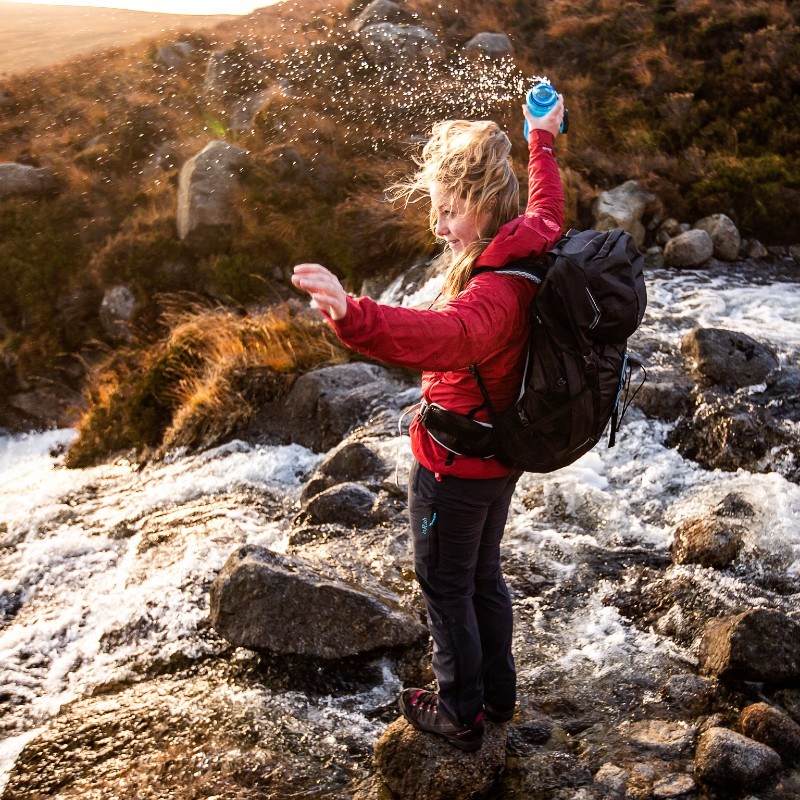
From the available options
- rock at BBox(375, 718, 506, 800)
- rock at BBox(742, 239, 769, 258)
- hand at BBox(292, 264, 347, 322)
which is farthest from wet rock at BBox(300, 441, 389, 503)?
Result: rock at BBox(742, 239, 769, 258)

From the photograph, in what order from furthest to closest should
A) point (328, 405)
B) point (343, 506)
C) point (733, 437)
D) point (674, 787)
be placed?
point (328, 405)
point (733, 437)
point (343, 506)
point (674, 787)

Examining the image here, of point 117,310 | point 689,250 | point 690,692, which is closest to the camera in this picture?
point 690,692

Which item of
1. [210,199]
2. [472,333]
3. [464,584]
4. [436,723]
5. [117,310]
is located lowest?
[117,310]

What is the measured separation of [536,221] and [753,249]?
26.6ft

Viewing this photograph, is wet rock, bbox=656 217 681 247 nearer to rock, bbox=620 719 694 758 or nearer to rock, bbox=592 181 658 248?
rock, bbox=592 181 658 248

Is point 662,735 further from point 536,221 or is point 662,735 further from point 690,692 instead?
point 536,221

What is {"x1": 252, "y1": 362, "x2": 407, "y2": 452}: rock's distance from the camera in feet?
22.5

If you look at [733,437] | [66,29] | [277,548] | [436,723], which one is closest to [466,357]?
[436,723]

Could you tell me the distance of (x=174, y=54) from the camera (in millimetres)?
17219

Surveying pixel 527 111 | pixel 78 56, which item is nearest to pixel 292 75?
pixel 78 56

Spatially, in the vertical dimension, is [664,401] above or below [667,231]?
below

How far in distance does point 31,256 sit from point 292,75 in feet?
21.0

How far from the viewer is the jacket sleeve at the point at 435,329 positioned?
70.7 inches

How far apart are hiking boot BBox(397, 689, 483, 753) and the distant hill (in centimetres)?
2044
